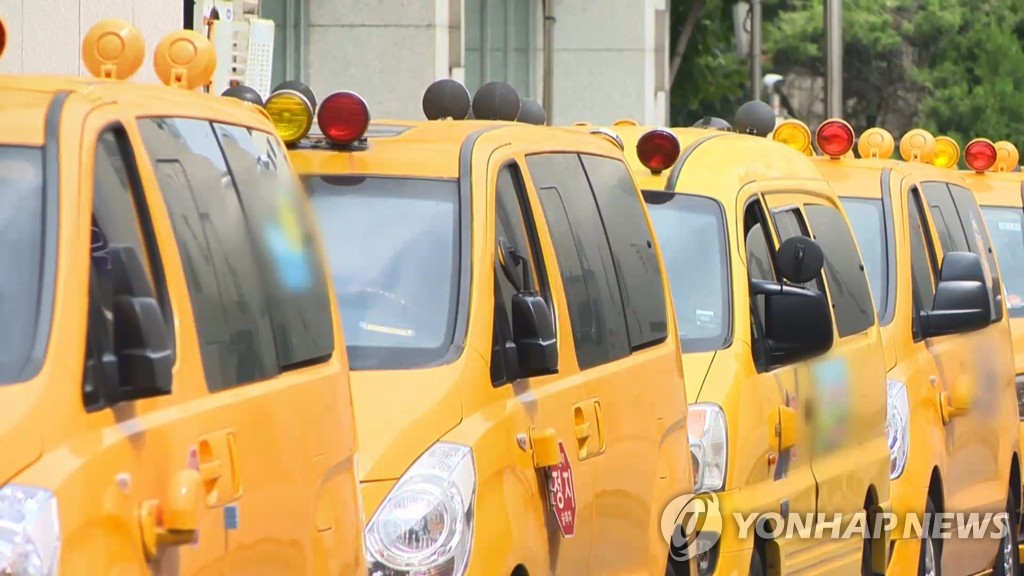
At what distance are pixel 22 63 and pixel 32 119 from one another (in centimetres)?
706

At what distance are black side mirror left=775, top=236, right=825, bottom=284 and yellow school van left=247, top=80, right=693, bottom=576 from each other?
1.04 metres

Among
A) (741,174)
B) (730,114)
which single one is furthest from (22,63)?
(730,114)

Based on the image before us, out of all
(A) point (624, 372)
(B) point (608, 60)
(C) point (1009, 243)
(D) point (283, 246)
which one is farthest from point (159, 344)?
(B) point (608, 60)

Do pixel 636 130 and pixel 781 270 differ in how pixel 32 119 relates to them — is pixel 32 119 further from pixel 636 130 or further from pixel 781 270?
pixel 636 130

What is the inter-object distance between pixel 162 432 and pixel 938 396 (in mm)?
6663

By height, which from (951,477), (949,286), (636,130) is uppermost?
(636,130)

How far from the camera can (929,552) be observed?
389 inches

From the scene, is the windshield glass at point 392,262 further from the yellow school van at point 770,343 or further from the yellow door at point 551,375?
the yellow school van at point 770,343

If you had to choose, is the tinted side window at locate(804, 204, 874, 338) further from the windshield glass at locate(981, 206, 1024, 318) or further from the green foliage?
the green foliage

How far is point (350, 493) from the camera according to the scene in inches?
193

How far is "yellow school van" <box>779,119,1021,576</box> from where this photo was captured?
→ 32.2 ft

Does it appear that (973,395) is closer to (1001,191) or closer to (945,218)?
(945,218)

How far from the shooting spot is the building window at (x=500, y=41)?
24.0m

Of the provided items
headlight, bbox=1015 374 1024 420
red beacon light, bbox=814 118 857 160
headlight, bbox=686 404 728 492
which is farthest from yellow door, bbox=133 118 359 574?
headlight, bbox=1015 374 1024 420
